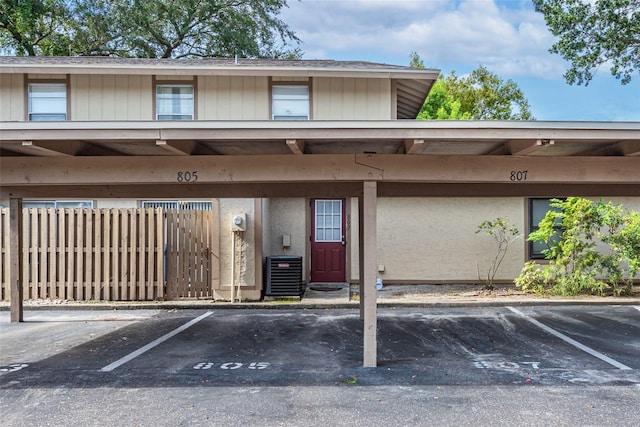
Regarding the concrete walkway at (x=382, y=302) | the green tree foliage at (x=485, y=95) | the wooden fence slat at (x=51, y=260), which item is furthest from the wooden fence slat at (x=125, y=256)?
the green tree foliage at (x=485, y=95)

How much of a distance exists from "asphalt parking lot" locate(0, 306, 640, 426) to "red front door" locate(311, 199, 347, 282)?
342 cm

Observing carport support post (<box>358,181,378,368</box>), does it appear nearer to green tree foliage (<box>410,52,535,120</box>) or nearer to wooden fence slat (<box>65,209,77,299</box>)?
wooden fence slat (<box>65,209,77,299</box>)

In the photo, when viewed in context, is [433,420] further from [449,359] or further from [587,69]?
[587,69]

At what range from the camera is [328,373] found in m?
4.92

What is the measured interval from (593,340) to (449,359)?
2.52m

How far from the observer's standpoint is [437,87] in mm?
20750

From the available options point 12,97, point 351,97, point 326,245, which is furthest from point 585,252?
point 12,97

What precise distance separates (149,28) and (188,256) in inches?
521

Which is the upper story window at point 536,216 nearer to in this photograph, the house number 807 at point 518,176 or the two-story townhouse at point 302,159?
the two-story townhouse at point 302,159

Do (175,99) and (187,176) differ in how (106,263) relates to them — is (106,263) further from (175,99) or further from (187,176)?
(187,176)

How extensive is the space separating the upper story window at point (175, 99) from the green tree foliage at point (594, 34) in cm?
1272

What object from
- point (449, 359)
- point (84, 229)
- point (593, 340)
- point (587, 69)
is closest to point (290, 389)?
point (449, 359)

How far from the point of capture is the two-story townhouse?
4.46 metres

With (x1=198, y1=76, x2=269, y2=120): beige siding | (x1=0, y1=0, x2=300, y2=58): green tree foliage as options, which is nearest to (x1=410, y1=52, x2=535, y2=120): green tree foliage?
(x1=0, y1=0, x2=300, y2=58): green tree foliage
